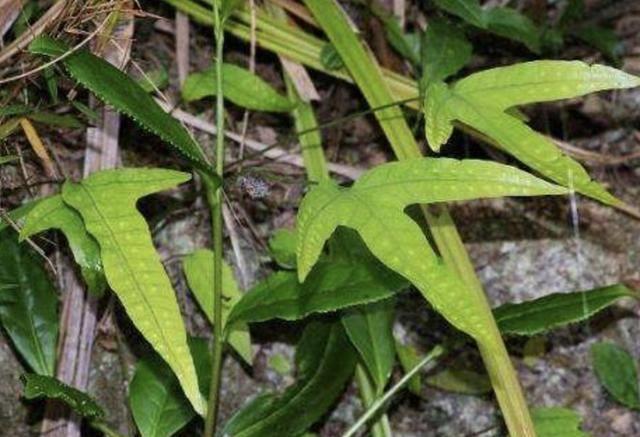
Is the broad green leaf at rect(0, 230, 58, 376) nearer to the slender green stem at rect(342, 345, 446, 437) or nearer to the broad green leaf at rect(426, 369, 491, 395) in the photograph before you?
the slender green stem at rect(342, 345, 446, 437)

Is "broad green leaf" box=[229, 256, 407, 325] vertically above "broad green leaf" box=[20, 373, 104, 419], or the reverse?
"broad green leaf" box=[229, 256, 407, 325]

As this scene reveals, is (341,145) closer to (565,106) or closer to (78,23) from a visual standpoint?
(565,106)

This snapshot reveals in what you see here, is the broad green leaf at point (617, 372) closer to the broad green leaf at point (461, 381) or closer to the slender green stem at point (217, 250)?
the broad green leaf at point (461, 381)

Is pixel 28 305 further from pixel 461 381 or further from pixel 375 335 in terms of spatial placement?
pixel 461 381

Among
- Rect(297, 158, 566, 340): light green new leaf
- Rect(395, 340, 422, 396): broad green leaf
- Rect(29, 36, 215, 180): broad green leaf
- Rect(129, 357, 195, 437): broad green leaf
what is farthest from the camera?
Rect(395, 340, 422, 396): broad green leaf

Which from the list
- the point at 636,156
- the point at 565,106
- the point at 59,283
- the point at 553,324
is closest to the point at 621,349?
the point at 553,324

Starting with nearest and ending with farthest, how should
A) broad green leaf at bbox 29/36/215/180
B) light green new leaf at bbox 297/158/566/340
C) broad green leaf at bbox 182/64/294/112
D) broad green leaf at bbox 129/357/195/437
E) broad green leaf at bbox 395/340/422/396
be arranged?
light green new leaf at bbox 297/158/566/340
broad green leaf at bbox 29/36/215/180
broad green leaf at bbox 129/357/195/437
broad green leaf at bbox 395/340/422/396
broad green leaf at bbox 182/64/294/112

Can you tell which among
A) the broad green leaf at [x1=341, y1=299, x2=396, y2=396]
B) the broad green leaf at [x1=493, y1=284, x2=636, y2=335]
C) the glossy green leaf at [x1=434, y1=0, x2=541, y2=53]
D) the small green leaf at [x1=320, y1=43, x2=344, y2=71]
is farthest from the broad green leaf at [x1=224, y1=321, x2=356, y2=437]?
the glossy green leaf at [x1=434, y1=0, x2=541, y2=53]
